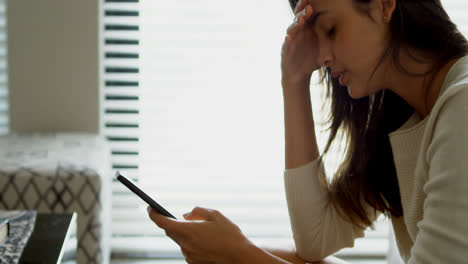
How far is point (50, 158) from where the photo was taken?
4.35 ft

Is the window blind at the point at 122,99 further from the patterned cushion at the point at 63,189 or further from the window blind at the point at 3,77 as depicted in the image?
the patterned cushion at the point at 63,189

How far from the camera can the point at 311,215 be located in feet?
3.23

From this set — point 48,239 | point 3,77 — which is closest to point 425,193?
point 48,239

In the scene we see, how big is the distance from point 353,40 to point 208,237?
0.38 metres

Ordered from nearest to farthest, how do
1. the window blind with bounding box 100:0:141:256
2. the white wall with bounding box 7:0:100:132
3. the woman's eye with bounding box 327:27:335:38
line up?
the woman's eye with bounding box 327:27:335:38
the white wall with bounding box 7:0:100:132
the window blind with bounding box 100:0:141:256

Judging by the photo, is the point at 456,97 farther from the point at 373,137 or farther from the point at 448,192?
the point at 373,137

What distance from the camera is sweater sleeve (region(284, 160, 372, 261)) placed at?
38.0 inches

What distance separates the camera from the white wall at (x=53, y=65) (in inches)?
69.3

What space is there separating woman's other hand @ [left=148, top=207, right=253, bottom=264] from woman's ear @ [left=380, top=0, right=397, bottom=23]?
40cm

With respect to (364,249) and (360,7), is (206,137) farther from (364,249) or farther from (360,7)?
(360,7)

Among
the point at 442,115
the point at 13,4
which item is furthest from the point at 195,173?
the point at 442,115

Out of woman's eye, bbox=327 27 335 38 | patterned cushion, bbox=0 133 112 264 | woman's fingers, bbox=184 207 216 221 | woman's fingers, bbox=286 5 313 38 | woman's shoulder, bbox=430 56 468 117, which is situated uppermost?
woman's fingers, bbox=286 5 313 38

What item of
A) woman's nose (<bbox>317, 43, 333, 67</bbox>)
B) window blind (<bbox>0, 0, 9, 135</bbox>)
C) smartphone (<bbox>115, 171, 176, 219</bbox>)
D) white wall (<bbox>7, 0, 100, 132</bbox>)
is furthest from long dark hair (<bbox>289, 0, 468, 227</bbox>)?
window blind (<bbox>0, 0, 9, 135</bbox>)

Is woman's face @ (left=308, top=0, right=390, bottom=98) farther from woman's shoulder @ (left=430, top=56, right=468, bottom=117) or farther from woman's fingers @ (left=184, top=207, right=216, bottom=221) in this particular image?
woman's fingers @ (left=184, top=207, right=216, bottom=221)
